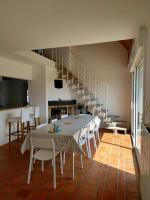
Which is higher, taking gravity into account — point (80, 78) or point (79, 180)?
point (80, 78)

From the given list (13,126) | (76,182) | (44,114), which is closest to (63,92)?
(44,114)

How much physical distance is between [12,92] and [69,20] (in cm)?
385

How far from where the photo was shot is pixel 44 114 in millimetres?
6812

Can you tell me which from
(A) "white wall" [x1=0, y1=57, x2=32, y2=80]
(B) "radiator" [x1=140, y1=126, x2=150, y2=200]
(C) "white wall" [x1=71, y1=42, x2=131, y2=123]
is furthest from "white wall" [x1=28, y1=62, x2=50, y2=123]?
(B) "radiator" [x1=140, y1=126, x2=150, y2=200]

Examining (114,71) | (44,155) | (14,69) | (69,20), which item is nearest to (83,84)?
(114,71)

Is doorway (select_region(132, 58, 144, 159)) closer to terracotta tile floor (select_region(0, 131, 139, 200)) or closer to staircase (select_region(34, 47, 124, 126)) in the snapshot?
terracotta tile floor (select_region(0, 131, 139, 200))

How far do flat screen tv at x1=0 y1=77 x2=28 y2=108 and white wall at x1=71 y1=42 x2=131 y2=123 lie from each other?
301 cm

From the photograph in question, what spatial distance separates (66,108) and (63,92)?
2.49 ft

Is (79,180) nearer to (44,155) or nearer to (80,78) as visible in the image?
(44,155)

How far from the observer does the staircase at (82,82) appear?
7.26 metres

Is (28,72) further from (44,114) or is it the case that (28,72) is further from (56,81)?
(44,114)

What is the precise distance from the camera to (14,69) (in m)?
5.87

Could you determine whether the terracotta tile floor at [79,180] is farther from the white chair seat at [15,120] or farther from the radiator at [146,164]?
the white chair seat at [15,120]

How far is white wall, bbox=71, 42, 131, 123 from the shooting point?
716 cm
